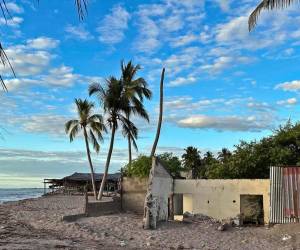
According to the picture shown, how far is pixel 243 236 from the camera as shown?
19375mm

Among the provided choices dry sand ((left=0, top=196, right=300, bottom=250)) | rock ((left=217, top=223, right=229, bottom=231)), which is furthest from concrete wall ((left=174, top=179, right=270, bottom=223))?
rock ((left=217, top=223, right=229, bottom=231))

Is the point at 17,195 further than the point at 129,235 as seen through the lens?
Yes

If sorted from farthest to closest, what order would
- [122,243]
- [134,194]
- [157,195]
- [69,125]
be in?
1. [69,125]
2. [134,194]
3. [157,195]
4. [122,243]

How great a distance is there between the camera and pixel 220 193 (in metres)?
23.5

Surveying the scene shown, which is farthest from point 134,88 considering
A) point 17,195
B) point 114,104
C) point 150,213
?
point 17,195

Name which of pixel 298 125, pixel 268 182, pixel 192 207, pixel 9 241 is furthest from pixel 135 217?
pixel 298 125

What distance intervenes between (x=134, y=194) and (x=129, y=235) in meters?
6.67

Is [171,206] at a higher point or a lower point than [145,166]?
lower

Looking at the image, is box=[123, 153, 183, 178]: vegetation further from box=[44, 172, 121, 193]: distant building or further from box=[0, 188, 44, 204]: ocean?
box=[44, 172, 121, 193]: distant building

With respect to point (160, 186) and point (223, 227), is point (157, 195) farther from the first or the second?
point (223, 227)

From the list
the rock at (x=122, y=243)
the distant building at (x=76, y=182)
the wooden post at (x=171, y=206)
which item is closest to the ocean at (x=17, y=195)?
the distant building at (x=76, y=182)

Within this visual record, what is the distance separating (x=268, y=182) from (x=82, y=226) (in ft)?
28.6

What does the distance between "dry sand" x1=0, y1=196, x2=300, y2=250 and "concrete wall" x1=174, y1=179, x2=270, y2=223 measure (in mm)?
1286

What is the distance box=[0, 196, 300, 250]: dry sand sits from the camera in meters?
16.3
